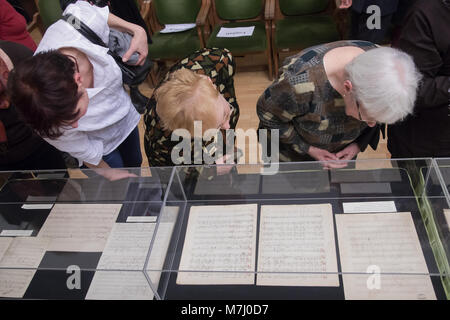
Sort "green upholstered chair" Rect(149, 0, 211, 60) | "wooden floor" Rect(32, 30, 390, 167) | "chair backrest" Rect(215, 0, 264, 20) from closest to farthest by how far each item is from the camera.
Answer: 1. "wooden floor" Rect(32, 30, 390, 167)
2. "green upholstered chair" Rect(149, 0, 211, 60)
3. "chair backrest" Rect(215, 0, 264, 20)

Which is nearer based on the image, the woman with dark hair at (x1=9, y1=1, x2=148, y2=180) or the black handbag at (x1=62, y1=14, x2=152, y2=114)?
the woman with dark hair at (x1=9, y1=1, x2=148, y2=180)

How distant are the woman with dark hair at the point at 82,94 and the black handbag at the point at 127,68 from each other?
0.03m

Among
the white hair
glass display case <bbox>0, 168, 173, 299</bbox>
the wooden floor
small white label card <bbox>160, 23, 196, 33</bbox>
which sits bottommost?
the wooden floor

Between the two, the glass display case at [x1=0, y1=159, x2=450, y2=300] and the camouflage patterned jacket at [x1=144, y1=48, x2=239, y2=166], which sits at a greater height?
the camouflage patterned jacket at [x1=144, y1=48, x2=239, y2=166]

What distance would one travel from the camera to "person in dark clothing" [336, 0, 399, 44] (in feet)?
10.2

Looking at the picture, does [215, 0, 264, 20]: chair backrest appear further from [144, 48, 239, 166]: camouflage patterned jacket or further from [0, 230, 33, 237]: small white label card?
[0, 230, 33, 237]: small white label card

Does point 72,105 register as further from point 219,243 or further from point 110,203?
point 219,243

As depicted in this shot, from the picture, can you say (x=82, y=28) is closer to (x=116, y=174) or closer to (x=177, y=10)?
(x=116, y=174)

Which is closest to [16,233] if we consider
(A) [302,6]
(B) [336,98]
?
(B) [336,98]

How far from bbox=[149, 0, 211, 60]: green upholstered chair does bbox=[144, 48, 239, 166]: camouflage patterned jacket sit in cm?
236

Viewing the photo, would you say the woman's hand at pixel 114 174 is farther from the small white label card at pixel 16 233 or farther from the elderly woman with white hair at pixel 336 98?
the elderly woman with white hair at pixel 336 98

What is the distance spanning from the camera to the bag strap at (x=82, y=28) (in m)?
1.71

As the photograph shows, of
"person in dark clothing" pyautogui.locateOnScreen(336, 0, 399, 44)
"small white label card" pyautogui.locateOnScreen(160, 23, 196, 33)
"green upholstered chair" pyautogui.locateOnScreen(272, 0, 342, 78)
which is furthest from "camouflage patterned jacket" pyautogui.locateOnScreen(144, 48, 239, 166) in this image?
"small white label card" pyautogui.locateOnScreen(160, 23, 196, 33)

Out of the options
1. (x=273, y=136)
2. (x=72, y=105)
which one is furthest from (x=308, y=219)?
(x=72, y=105)
